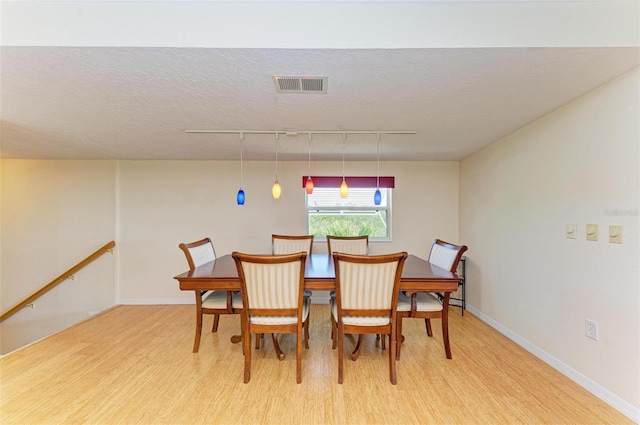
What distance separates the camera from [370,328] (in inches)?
81.4

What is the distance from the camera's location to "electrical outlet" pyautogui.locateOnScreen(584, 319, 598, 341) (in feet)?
6.27

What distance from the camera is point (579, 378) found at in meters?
2.01

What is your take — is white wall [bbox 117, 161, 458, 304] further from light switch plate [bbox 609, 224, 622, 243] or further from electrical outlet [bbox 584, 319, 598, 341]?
Answer: light switch plate [bbox 609, 224, 622, 243]

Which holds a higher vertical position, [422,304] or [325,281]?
[325,281]

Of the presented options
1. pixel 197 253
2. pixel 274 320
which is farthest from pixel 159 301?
pixel 274 320

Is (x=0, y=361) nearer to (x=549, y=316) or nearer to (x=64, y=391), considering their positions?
(x=64, y=391)

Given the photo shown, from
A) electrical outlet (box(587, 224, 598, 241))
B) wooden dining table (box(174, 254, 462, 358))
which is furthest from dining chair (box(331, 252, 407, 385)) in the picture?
electrical outlet (box(587, 224, 598, 241))

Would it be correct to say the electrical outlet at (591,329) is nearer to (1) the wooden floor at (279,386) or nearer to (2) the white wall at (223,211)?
(1) the wooden floor at (279,386)

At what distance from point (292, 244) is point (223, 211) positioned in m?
1.25

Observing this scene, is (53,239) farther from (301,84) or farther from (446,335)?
(446,335)

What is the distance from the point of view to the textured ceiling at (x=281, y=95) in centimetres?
149

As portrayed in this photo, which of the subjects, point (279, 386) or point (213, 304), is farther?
point (213, 304)

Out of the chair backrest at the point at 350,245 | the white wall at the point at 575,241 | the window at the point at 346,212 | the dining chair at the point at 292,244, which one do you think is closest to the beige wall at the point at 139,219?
the window at the point at 346,212

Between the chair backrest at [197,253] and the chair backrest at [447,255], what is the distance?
2.32 metres
